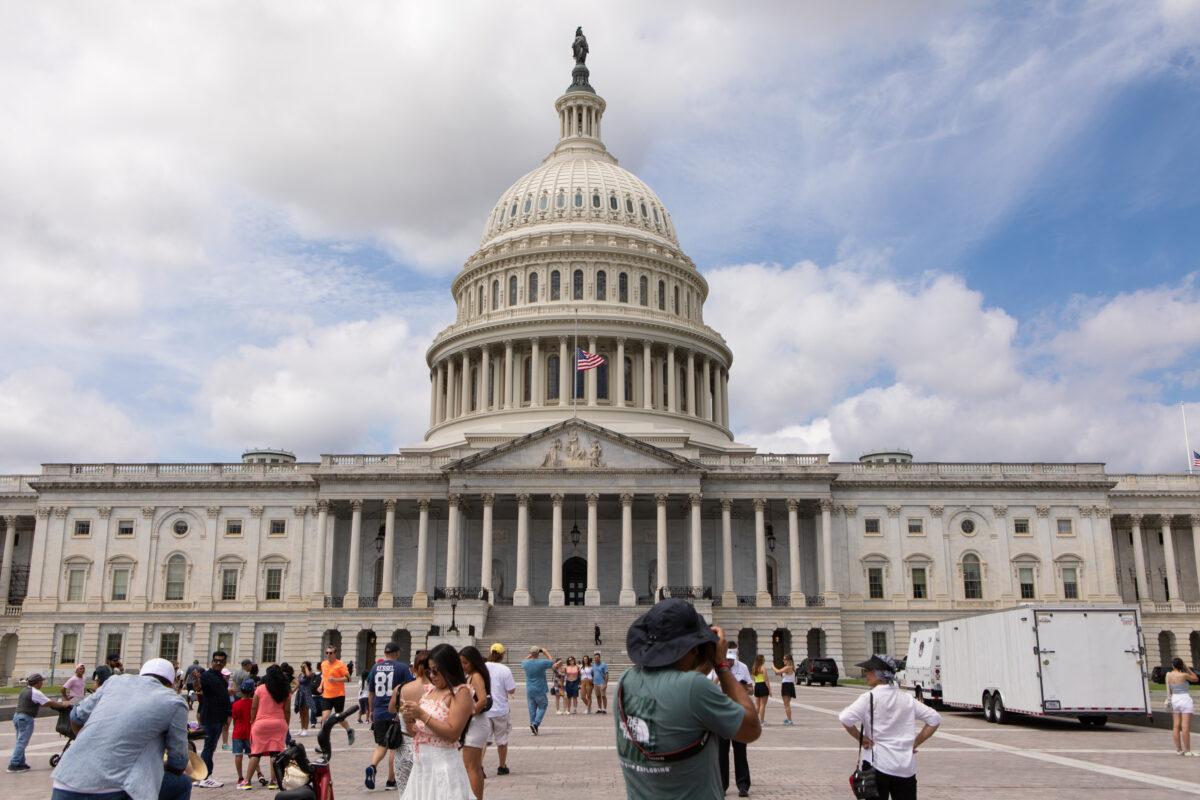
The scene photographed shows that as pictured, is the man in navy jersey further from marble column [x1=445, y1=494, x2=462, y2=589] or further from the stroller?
marble column [x1=445, y1=494, x2=462, y2=589]

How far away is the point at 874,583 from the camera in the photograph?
72.2 metres

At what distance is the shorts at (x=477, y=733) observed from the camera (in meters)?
12.5

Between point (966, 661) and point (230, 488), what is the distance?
53705mm

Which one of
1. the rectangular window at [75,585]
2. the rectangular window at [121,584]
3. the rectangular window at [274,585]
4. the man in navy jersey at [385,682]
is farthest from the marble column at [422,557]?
the man in navy jersey at [385,682]

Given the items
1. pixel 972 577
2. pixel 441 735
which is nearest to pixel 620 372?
pixel 972 577

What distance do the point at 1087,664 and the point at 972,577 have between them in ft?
150

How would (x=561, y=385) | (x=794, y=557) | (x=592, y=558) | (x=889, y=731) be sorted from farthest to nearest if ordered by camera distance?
(x=561, y=385)
(x=794, y=557)
(x=592, y=558)
(x=889, y=731)

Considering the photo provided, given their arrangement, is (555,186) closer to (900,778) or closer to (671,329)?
(671,329)

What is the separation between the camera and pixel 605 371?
3388 inches

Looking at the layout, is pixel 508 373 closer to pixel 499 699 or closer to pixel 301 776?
pixel 499 699

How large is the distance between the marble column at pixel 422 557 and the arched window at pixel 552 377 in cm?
1676

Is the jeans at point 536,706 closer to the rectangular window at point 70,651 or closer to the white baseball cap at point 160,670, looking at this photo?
the white baseball cap at point 160,670

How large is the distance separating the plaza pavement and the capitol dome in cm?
4970

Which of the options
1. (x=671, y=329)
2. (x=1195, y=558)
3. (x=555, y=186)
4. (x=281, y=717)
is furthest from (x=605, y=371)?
(x=281, y=717)
